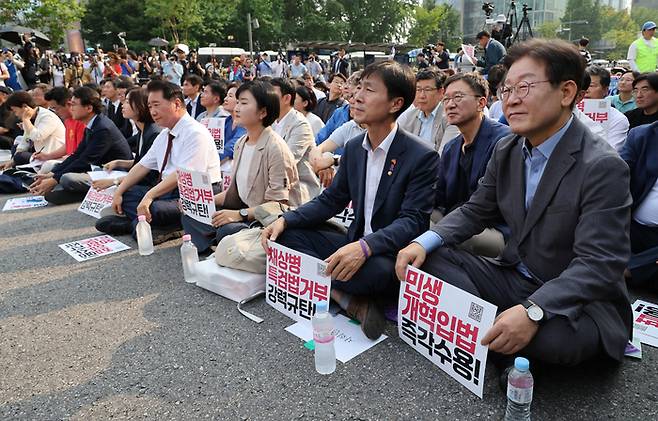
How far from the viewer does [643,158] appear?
319 cm

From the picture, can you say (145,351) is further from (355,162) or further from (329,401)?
(355,162)

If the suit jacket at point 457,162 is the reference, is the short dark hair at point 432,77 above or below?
above

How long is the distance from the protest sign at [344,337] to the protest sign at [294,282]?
9cm

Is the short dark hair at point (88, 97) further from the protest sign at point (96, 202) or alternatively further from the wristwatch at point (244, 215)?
the wristwatch at point (244, 215)

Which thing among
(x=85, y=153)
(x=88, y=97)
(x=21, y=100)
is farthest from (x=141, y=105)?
(x=21, y=100)

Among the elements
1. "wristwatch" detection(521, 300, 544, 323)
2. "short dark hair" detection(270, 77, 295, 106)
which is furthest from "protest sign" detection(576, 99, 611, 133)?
"wristwatch" detection(521, 300, 544, 323)

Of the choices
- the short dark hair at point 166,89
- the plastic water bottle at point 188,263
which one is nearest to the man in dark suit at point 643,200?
the plastic water bottle at point 188,263

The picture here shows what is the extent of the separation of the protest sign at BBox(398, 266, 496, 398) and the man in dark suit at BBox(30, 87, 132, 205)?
187 inches

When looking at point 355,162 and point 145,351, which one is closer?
point 145,351

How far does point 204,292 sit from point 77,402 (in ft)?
3.91

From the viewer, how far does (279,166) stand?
3645 mm

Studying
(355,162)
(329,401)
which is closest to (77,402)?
(329,401)

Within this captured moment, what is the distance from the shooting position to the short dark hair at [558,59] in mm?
1917

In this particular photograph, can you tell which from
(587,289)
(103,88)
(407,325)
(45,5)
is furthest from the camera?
(45,5)
